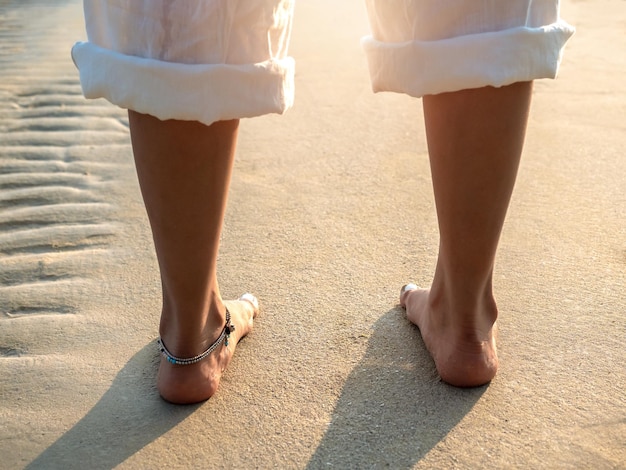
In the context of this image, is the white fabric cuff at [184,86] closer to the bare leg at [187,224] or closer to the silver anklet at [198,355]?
the bare leg at [187,224]

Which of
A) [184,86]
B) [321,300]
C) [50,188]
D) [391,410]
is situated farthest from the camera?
[50,188]

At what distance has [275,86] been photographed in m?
1.16

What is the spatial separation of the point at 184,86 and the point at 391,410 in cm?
72

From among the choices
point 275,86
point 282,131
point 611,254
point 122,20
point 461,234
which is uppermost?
point 122,20

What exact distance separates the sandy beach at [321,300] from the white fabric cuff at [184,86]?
23.8 inches

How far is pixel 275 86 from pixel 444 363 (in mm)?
660

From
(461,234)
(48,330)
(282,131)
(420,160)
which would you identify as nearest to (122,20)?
(461,234)

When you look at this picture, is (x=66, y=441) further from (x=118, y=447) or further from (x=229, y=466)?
(x=229, y=466)

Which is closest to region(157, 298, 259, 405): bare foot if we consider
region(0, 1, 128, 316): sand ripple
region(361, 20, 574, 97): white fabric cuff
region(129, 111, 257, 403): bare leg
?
region(129, 111, 257, 403): bare leg

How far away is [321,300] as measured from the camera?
1.77 m

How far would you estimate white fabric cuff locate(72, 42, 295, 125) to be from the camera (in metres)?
1.10

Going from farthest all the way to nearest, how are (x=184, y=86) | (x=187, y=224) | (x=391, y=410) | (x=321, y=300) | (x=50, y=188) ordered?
(x=50, y=188)
(x=321, y=300)
(x=391, y=410)
(x=187, y=224)
(x=184, y=86)

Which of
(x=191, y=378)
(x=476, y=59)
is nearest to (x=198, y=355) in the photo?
(x=191, y=378)

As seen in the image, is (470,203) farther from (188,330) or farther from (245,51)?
(188,330)
